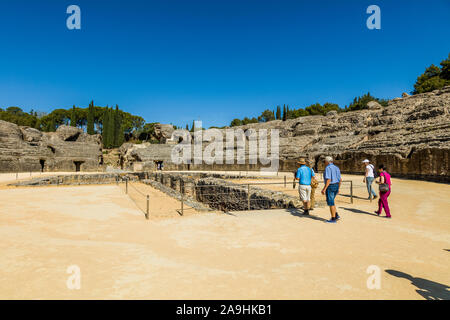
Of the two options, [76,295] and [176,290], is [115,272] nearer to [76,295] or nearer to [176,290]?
[76,295]

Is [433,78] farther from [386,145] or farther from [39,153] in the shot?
[39,153]

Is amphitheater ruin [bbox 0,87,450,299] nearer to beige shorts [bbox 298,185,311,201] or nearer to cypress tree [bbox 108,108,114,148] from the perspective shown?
beige shorts [bbox 298,185,311,201]

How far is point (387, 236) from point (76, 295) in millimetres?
5480

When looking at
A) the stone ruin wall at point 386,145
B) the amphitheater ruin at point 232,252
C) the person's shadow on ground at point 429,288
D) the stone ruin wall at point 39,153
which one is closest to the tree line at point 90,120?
the stone ruin wall at point 39,153

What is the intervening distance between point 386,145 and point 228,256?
22580 millimetres

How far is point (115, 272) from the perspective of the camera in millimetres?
3160

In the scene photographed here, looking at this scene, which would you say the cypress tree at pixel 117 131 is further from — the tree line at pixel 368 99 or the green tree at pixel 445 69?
the green tree at pixel 445 69

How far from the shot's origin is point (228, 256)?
3.77 meters

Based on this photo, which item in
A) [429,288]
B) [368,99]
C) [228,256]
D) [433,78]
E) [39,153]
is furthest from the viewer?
[368,99]

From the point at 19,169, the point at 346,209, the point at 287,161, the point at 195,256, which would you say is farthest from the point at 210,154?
the point at 195,256

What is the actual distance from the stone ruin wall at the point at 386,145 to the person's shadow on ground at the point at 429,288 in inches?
619

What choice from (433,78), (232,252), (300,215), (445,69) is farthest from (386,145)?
(445,69)
